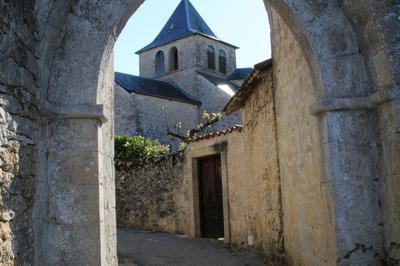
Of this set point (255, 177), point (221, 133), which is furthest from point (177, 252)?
point (221, 133)

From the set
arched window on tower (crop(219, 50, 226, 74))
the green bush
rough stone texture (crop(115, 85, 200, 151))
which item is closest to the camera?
the green bush

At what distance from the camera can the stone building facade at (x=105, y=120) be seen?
3131 mm

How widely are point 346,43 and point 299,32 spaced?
383mm

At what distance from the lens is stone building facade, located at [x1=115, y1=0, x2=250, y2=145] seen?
2369 centimetres

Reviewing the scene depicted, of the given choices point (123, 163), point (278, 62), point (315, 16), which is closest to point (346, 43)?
point (315, 16)

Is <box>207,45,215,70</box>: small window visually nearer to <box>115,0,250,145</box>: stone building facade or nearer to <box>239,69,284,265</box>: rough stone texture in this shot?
<box>115,0,250,145</box>: stone building facade

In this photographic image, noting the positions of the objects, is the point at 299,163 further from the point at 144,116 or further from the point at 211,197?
the point at 144,116

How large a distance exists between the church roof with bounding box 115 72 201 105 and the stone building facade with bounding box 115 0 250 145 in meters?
0.07

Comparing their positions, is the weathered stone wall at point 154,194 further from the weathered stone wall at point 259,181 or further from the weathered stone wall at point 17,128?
the weathered stone wall at point 17,128

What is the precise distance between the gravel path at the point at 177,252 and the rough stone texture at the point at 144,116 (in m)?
13.9

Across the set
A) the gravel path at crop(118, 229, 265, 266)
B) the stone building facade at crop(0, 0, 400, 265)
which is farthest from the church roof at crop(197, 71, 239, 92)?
the stone building facade at crop(0, 0, 400, 265)

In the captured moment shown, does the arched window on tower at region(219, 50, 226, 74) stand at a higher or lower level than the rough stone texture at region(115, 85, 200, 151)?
higher

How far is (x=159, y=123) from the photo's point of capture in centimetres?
2423

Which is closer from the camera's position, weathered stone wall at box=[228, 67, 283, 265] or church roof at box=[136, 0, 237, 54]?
weathered stone wall at box=[228, 67, 283, 265]
